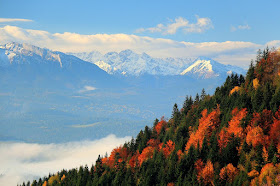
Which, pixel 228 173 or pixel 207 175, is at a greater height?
pixel 228 173

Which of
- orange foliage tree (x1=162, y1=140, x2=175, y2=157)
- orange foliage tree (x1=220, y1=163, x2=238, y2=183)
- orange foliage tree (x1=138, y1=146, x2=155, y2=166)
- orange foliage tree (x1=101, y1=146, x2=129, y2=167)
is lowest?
orange foliage tree (x1=101, y1=146, x2=129, y2=167)

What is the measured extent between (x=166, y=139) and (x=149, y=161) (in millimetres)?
21634

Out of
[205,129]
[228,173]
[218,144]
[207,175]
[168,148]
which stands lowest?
[168,148]

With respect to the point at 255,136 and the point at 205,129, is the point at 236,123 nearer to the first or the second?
the point at 255,136

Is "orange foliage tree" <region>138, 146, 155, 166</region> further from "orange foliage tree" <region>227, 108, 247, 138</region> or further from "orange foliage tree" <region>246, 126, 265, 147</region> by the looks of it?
"orange foliage tree" <region>246, 126, 265, 147</region>

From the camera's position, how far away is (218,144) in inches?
3947

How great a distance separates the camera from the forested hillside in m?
86.7

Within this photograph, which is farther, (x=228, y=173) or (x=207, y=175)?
(x=207, y=175)

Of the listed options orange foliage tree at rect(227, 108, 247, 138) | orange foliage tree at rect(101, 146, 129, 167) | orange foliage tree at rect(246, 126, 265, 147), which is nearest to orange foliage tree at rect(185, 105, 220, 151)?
orange foliage tree at rect(227, 108, 247, 138)

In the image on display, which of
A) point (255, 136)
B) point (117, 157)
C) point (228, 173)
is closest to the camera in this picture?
point (228, 173)

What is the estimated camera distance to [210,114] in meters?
118

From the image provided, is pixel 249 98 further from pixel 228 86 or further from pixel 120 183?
pixel 120 183

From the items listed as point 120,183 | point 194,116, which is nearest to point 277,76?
point 194,116

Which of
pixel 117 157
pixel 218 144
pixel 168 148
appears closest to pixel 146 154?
pixel 168 148
